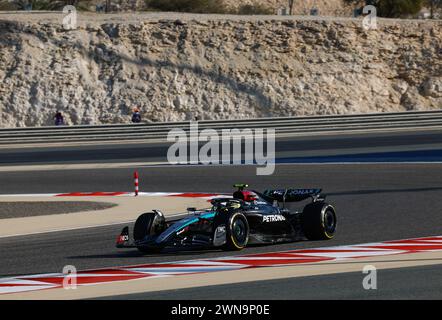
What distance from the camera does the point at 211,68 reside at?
4506cm

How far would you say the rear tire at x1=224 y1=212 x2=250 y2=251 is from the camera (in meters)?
14.1

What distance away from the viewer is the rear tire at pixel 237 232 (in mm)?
14078

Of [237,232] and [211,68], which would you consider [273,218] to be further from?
[211,68]

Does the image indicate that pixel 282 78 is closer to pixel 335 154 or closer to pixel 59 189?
pixel 335 154

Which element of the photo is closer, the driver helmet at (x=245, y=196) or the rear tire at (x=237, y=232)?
the rear tire at (x=237, y=232)

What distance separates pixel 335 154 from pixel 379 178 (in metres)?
6.15

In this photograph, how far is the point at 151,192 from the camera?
2377 cm

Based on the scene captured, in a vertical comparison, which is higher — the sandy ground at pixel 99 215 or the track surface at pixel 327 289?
the sandy ground at pixel 99 215

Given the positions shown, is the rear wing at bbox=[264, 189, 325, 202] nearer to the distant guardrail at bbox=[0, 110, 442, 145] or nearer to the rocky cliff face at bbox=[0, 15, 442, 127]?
the distant guardrail at bbox=[0, 110, 442, 145]

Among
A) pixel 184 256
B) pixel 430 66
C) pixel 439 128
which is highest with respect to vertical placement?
pixel 430 66

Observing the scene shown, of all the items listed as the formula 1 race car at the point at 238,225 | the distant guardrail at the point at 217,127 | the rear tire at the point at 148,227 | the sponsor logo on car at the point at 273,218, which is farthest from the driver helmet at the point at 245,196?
the distant guardrail at the point at 217,127

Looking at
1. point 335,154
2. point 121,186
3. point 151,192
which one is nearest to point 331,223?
point 151,192

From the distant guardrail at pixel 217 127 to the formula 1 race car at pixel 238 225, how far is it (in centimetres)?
2276

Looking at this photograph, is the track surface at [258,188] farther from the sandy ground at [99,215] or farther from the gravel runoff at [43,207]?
the gravel runoff at [43,207]
